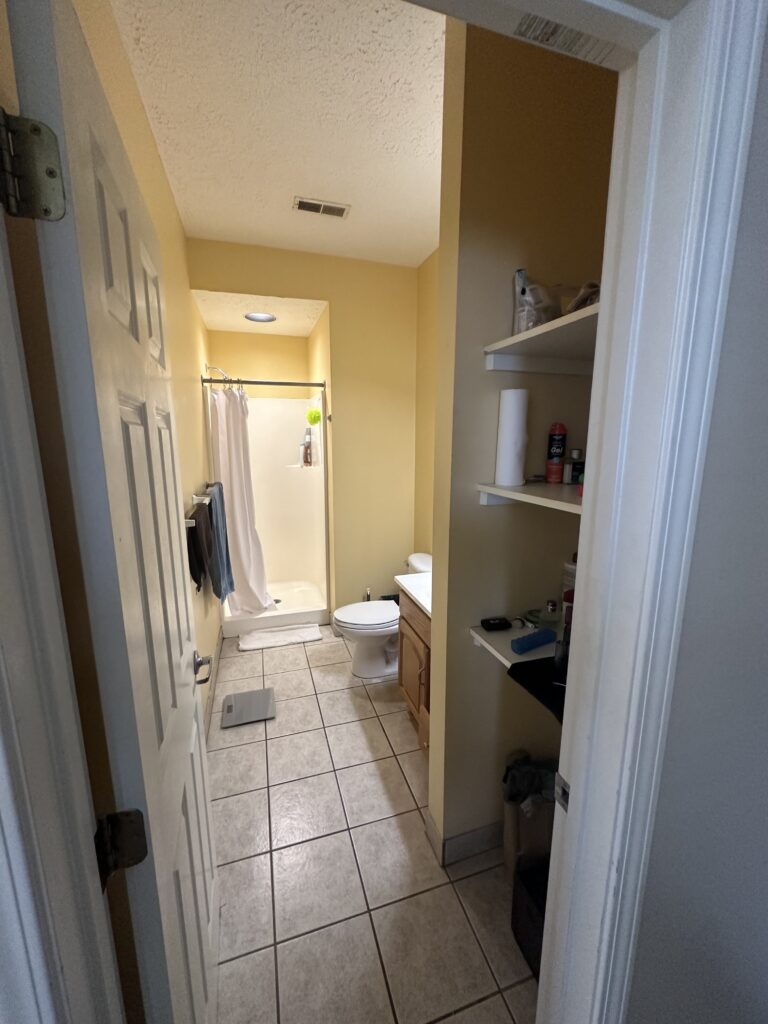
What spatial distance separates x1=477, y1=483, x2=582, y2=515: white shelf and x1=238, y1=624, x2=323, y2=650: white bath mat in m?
2.24

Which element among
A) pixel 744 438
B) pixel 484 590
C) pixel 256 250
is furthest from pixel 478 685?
pixel 256 250

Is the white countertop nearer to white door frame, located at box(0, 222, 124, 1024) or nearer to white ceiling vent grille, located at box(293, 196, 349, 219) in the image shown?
white door frame, located at box(0, 222, 124, 1024)

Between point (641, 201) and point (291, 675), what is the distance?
8.94ft

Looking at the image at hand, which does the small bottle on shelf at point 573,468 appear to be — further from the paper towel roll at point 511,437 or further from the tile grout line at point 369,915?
the tile grout line at point 369,915

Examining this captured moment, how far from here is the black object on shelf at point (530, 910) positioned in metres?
1.13

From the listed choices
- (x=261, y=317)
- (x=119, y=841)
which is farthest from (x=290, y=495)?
(x=119, y=841)

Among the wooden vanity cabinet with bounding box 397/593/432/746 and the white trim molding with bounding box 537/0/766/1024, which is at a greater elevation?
the white trim molding with bounding box 537/0/766/1024

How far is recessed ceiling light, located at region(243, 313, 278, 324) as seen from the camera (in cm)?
294

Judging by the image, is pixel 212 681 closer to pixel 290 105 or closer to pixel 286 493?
pixel 286 493

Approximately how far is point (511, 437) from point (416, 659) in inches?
47.8

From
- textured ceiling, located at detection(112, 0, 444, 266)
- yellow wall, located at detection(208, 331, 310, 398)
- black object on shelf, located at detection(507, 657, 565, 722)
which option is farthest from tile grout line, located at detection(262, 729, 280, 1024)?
yellow wall, located at detection(208, 331, 310, 398)

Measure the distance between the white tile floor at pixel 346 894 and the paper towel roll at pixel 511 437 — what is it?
4.62ft

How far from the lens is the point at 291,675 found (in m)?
2.62

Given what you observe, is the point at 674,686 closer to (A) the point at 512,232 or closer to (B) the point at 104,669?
(B) the point at 104,669
